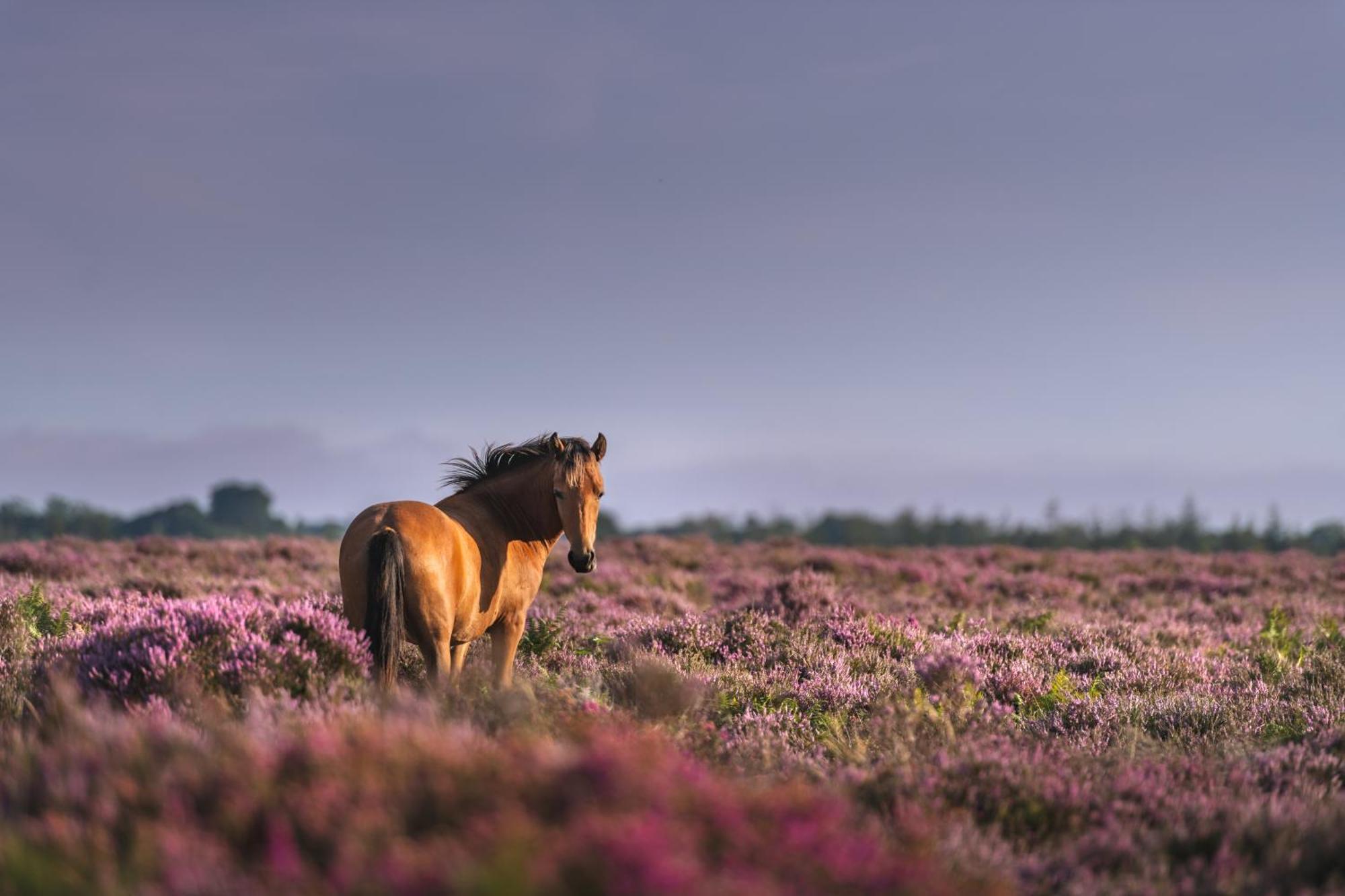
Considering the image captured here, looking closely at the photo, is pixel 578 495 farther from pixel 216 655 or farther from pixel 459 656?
pixel 216 655

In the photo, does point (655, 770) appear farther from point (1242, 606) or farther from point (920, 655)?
point (1242, 606)

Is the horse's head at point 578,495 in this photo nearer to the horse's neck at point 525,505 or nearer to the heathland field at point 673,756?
the horse's neck at point 525,505

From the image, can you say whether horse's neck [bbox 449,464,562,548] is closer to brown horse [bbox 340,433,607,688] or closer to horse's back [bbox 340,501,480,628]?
brown horse [bbox 340,433,607,688]

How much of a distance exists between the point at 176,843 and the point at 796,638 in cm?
700

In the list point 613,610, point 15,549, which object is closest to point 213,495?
point 15,549

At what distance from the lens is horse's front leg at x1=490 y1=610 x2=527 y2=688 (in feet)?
20.8

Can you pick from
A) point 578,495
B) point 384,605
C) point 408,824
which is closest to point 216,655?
point 384,605

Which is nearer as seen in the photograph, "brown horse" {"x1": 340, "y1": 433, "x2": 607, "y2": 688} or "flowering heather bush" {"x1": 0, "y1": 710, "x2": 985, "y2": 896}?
"flowering heather bush" {"x1": 0, "y1": 710, "x2": 985, "y2": 896}

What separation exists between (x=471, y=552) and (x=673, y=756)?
283cm

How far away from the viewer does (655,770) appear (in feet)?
9.16

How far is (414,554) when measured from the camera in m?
5.42

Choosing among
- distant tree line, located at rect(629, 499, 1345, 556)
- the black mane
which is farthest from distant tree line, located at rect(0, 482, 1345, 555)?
the black mane

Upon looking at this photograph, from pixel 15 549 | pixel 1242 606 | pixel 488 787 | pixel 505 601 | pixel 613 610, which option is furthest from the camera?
pixel 15 549

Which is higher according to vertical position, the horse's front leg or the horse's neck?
the horse's neck
